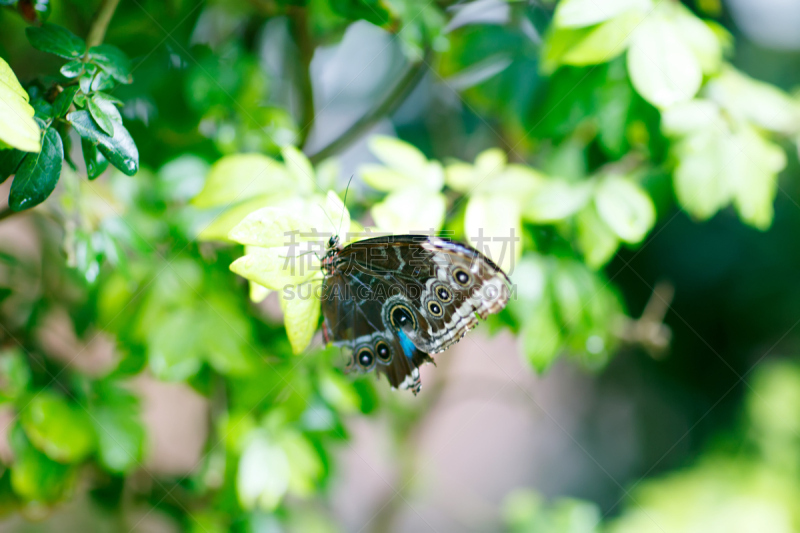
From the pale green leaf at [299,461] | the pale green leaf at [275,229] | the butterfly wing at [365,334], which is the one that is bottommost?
the pale green leaf at [299,461]

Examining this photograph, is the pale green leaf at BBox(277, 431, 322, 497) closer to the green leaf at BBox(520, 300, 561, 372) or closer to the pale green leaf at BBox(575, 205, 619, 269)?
the green leaf at BBox(520, 300, 561, 372)

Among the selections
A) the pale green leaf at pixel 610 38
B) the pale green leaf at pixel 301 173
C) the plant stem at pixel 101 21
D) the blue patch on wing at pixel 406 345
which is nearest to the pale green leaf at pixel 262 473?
the blue patch on wing at pixel 406 345

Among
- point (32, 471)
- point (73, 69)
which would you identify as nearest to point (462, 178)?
point (73, 69)

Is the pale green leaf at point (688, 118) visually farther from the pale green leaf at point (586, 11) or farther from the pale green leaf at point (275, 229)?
the pale green leaf at point (275, 229)

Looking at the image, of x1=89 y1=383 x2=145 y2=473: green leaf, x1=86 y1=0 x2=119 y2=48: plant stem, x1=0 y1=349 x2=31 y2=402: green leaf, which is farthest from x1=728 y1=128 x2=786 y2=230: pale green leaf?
x1=0 y1=349 x2=31 y2=402: green leaf

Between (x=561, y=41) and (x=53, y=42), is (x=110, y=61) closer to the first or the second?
(x=53, y=42)
